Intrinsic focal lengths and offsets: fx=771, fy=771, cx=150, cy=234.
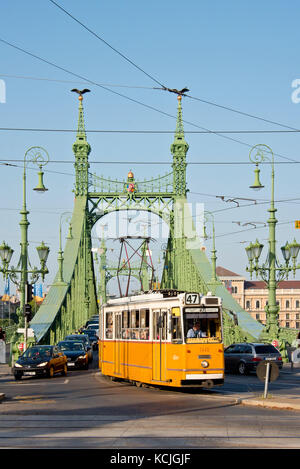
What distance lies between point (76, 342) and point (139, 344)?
1370 centimetres

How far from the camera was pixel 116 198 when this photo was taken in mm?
71562

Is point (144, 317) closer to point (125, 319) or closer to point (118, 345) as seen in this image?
point (125, 319)

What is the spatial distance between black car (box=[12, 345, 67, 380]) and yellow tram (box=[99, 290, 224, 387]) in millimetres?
6298

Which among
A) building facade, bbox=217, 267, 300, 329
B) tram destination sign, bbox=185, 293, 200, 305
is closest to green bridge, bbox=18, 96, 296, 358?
tram destination sign, bbox=185, 293, 200, 305

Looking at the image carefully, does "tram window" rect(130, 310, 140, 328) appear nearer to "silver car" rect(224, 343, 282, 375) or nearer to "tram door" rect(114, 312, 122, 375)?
"tram door" rect(114, 312, 122, 375)

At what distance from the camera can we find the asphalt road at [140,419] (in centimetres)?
1152

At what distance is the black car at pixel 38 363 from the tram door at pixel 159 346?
25.8 ft

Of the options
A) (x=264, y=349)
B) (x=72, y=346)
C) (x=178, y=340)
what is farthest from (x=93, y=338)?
(x=178, y=340)

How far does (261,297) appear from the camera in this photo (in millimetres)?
148750

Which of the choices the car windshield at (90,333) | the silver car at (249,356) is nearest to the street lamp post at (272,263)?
the silver car at (249,356)

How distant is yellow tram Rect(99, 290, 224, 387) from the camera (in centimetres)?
1977

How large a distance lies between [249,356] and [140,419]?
1565 cm
